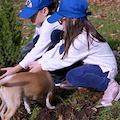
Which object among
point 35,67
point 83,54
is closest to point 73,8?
point 83,54

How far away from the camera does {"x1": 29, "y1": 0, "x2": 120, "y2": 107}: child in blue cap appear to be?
3.35 m

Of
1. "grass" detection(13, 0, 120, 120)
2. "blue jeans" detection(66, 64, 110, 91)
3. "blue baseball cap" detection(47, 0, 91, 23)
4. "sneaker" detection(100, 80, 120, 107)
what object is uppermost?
"blue baseball cap" detection(47, 0, 91, 23)

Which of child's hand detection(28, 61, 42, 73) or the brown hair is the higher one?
the brown hair

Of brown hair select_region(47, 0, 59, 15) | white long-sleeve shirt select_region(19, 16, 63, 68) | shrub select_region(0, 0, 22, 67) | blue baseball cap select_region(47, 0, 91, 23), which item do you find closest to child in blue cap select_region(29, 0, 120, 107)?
blue baseball cap select_region(47, 0, 91, 23)

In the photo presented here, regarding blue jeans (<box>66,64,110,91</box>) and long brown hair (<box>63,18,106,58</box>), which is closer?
long brown hair (<box>63,18,106,58</box>)

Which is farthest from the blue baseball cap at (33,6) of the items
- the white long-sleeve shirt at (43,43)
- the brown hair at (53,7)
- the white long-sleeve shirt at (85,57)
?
the white long-sleeve shirt at (85,57)

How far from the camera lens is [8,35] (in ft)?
12.8

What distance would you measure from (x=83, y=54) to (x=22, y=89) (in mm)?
916

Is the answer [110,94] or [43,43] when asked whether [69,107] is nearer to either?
[110,94]

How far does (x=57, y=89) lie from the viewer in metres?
4.15

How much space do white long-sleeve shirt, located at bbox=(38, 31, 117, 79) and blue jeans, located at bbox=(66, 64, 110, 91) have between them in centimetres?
7

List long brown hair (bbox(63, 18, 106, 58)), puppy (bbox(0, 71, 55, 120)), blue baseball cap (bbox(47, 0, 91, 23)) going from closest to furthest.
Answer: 1. puppy (bbox(0, 71, 55, 120))
2. blue baseball cap (bbox(47, 0, 91, 23))
3. long brown hair (bbox(63, 18, 106, 58))

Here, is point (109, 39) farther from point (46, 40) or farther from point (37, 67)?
point (37, 67)

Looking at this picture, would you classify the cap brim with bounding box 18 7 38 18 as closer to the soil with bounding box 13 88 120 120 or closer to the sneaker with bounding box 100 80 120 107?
the soil with bounding box 13 88 120 120
